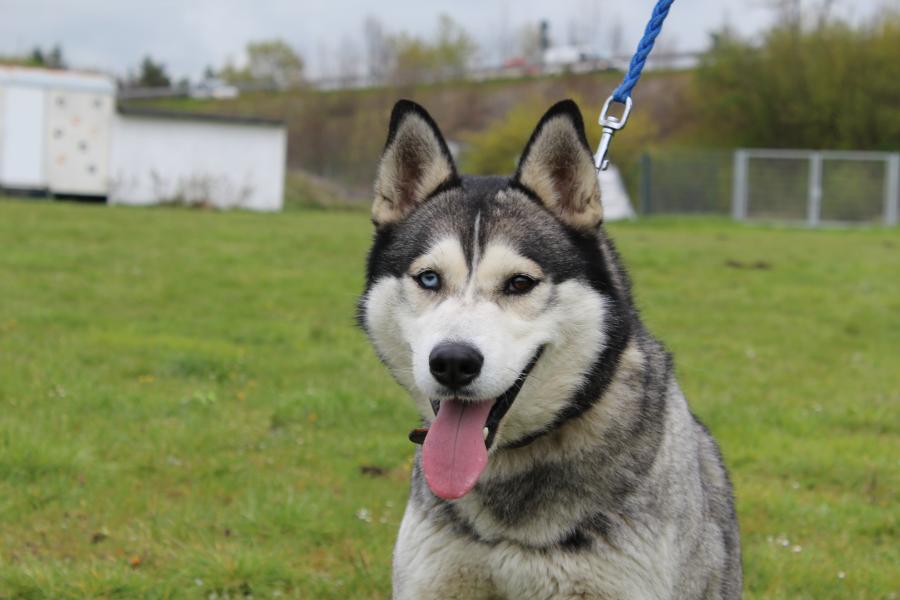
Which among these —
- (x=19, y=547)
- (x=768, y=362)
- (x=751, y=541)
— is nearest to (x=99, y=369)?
(x=19, y=547)

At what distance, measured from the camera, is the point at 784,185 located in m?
30.6

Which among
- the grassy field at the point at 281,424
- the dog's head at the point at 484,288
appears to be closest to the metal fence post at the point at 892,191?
the grassy field at the point at 281,424

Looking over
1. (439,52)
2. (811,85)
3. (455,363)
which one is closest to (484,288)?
(455,363)

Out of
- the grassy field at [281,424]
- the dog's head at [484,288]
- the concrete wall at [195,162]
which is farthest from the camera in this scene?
the concrete wall at [195,162]

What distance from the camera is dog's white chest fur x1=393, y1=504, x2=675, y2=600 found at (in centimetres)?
336

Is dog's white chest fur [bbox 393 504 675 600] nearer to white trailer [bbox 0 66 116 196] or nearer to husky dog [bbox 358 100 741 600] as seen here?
husky dog [bbox 358 100 741 600]

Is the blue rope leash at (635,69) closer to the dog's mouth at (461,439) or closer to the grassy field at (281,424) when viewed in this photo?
the grassy field at (281,424)

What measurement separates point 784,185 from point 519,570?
2929 cm

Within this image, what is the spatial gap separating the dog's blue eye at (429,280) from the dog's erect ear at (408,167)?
41cm

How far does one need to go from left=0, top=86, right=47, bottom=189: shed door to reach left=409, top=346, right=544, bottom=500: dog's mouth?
27.5m

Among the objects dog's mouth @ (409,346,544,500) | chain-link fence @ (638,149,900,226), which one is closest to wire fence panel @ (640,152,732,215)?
chain-link fence @ (638,149,900,226)

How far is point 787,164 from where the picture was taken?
30.6m

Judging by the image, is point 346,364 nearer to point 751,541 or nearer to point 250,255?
point 751,541

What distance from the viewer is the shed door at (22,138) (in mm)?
27875
